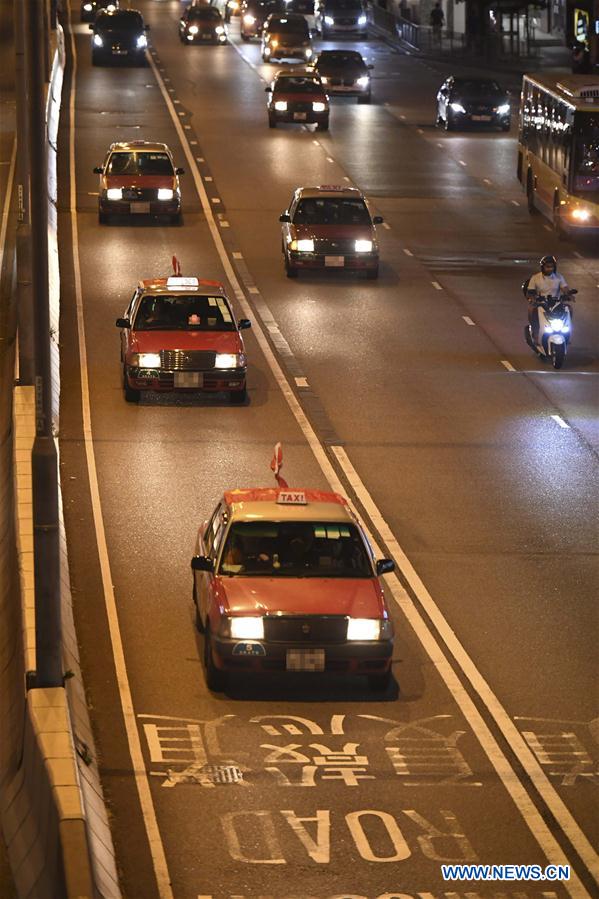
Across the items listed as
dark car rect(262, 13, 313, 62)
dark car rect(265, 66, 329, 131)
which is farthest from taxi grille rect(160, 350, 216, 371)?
dark car rect(262, 13, 313, 62)

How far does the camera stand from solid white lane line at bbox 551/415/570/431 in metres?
27.8

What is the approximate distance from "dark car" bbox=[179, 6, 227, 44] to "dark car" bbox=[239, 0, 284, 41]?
9.43ft

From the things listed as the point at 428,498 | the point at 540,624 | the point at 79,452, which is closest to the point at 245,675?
the point at 540,624

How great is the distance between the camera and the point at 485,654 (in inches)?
727

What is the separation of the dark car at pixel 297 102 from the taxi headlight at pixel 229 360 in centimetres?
3283

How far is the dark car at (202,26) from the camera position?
86938mm

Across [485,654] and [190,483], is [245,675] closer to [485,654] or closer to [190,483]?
[485,654]

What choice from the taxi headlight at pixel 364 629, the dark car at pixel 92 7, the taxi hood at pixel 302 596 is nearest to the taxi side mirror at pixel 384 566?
the taxi hood at pixel 302 596

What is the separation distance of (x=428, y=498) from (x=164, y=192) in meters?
22.7

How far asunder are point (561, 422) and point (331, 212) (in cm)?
1257

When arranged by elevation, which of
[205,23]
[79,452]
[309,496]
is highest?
[309,496]

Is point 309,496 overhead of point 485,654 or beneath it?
overhead

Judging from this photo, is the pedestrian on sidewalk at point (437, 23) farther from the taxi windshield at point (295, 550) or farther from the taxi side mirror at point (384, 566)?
the taxi side mirror at point (384, 566)

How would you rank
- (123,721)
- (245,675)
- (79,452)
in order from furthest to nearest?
(79,452)
(245,675)
(123,721)
